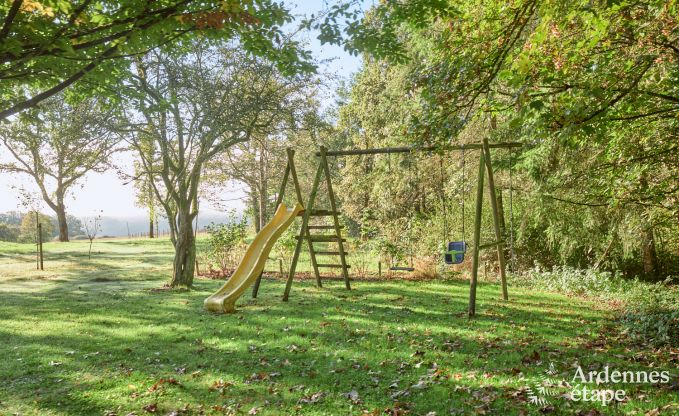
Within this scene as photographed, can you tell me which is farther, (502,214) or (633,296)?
(502,214)

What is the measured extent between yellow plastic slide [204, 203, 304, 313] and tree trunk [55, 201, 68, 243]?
76.3 ft

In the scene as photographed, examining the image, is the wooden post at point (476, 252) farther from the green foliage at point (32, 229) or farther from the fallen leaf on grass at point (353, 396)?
the green foliage at point (32, 229)

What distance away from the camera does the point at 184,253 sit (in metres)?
12.0

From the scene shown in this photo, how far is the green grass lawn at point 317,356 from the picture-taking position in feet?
13.2

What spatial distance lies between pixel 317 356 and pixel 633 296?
648 cm

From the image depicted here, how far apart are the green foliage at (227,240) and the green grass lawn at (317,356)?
14.3ft

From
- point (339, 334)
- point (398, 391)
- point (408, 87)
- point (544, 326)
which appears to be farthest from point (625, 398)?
point (408, 87)

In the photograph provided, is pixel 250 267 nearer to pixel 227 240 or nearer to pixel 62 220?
pixel 227 240

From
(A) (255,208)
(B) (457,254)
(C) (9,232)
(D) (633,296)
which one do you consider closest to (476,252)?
(B) (457,254)

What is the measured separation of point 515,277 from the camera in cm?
1140

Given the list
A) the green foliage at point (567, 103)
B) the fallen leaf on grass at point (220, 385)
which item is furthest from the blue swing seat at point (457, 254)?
the fallen leaf on grass at point (220, 385)

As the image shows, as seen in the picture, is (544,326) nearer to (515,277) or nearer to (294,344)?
(294,344)

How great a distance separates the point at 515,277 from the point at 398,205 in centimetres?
825

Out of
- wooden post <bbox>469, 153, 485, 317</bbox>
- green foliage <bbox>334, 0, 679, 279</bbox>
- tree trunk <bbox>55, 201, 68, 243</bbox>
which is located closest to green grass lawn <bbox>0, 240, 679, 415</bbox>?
wooden post <bbox>469, 153, 485, 317</bbox>
